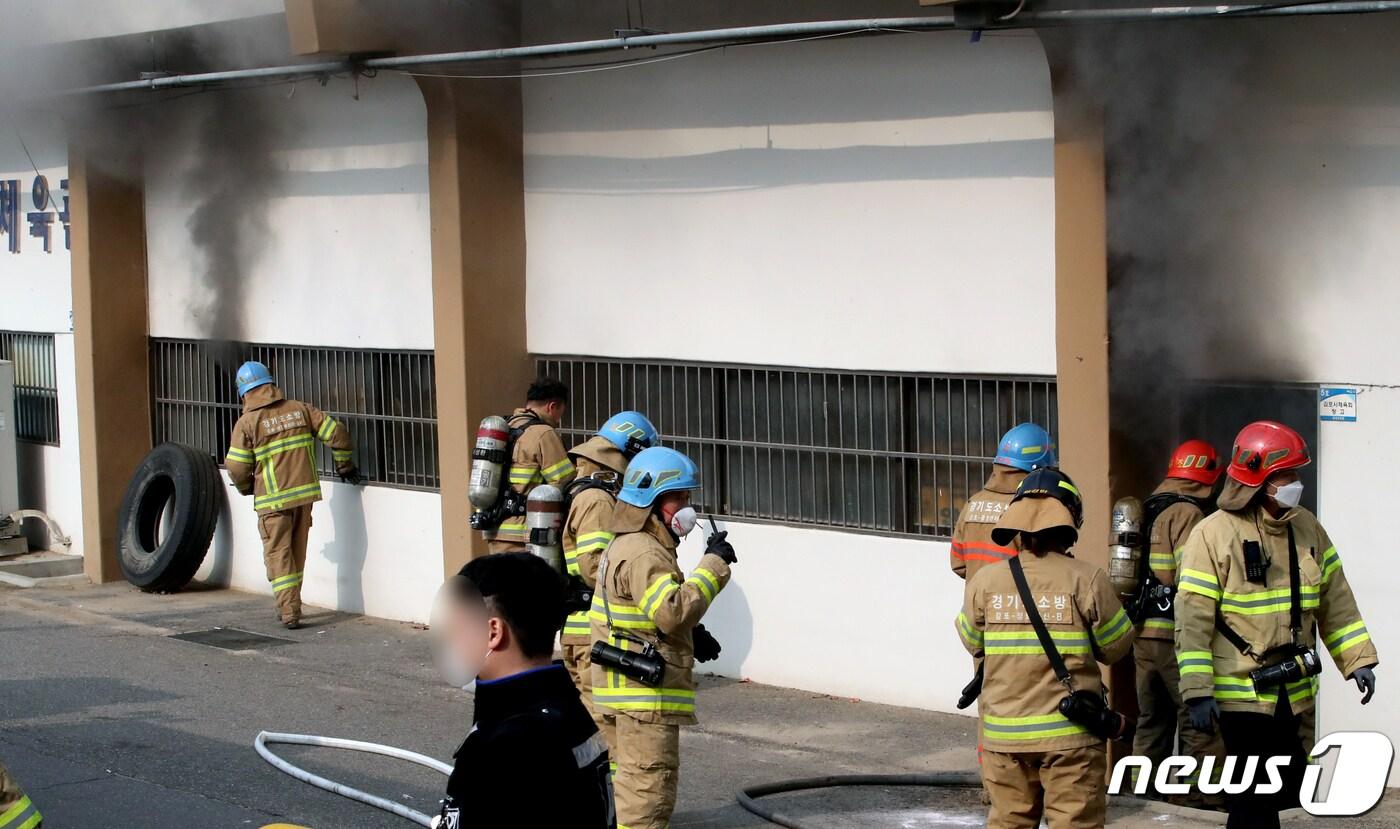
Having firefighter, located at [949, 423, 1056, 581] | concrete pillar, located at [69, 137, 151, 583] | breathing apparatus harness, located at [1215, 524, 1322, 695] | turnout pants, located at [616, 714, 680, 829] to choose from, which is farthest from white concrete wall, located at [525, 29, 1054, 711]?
concrete pillar, located at [69, 137, 151, 583]

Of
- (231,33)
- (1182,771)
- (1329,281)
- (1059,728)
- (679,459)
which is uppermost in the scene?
(231,33)

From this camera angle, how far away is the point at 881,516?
343 inches

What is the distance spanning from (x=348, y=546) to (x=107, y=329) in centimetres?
313

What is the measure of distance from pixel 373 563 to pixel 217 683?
7.39 ft

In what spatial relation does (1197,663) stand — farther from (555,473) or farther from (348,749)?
(555,473)

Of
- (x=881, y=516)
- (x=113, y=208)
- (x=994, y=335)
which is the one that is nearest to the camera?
(x=994, y=335)

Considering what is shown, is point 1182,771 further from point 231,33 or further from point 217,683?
point 231,33

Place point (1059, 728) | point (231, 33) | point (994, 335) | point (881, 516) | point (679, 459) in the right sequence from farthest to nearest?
point (231, 33) < point (881, 516) < point (994, 335) < point (679, 459) < point (1059, 728)

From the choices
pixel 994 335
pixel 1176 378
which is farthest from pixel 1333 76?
pixel 994 335

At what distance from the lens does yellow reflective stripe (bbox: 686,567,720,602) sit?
18.6 ft

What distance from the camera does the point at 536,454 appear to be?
9031mm

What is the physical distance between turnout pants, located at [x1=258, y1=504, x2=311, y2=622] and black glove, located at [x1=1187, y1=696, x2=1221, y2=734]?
24.0 feet

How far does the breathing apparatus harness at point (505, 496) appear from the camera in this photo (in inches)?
357

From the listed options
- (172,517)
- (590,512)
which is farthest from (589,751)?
(172,517)
